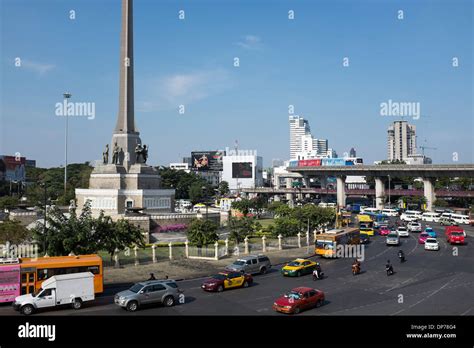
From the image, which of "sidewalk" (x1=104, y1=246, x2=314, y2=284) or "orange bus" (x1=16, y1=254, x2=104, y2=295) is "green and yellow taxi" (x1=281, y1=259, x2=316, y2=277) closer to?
"sidewalk" (x1=104, y1=246, x2=314, y2=284)

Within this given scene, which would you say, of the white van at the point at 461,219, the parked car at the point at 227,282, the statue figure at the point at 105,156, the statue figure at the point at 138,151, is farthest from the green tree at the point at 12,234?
the white van at the point at 461,219

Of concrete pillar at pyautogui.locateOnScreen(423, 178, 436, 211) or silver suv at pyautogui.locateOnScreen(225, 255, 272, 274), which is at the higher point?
concrete pillar at pyautogui.locateOnScreen(423, 178, 436, 211)

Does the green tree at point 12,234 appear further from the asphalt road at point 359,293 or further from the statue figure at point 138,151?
the statue figure at point 138,151

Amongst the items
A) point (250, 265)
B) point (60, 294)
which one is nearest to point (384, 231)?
point (250, 265)

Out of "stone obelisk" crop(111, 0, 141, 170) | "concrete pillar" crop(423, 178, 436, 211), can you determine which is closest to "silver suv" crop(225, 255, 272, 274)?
"stone obelisk" crop(111, 0, 141, 170)

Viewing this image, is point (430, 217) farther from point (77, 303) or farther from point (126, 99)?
point (77, 303)
